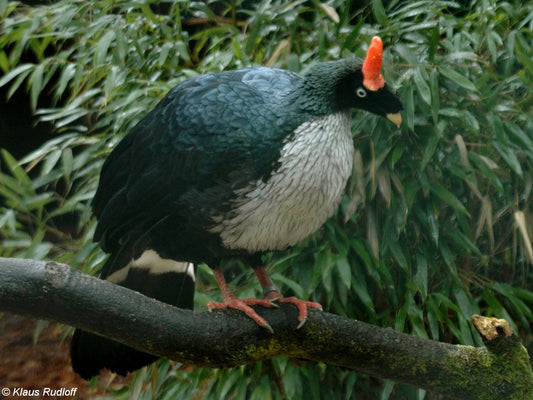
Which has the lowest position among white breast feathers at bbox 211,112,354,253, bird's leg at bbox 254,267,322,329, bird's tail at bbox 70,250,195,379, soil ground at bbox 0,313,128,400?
soil ground at bbox 0,313,128,400

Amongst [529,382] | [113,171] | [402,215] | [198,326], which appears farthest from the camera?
[402,215]

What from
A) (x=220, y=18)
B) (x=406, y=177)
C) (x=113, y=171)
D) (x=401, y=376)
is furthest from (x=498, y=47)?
(x=113, y=171)

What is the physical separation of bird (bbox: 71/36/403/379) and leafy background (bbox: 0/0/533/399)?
334 mm

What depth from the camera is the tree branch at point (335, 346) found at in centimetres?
104

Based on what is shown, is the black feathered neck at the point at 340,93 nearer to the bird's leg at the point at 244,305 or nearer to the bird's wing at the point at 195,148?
the bird's wing at the point at 195,148

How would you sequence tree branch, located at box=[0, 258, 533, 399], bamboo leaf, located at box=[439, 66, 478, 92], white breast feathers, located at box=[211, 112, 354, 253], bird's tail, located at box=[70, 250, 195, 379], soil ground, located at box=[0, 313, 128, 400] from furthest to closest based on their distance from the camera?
soil ground, located at box=[0, 313, 128, 400] < bamboo leaf, located at box=[439, 66, 478, 92] < bird's tail, located at box=[70, 250, 195, 379] < white breast feathers, located at box=[211, 112, 354, 253] < tree branch, located at box=[0, 258, 533, 399]

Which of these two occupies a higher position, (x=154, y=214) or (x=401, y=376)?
(x=154, y=214)

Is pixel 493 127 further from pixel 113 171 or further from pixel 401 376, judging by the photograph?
pixel 113 171

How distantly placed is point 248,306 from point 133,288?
0.30 m

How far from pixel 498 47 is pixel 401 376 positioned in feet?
3.20

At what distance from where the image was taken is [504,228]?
1.80m

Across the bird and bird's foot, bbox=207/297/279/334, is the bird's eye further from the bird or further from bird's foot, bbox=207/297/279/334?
bird's foot, bbox=207/297/279/334

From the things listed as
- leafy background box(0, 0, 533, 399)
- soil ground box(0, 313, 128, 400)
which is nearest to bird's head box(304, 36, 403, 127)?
leafy background box(0, 0, 533, 399)

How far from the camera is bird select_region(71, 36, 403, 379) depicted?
118cm
